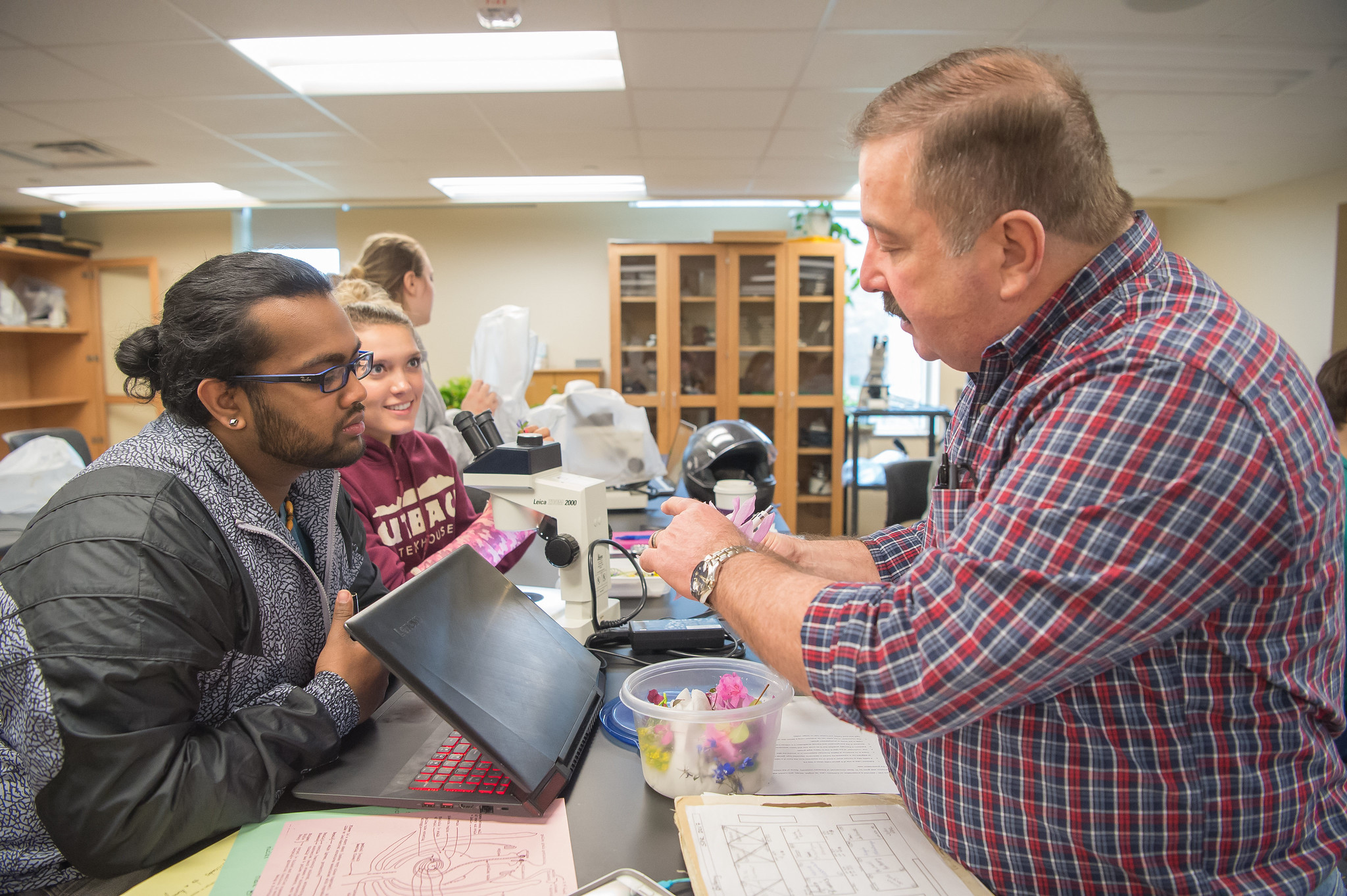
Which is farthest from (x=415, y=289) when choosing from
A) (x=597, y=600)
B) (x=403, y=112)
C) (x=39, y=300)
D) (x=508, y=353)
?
(x=39, y=300)

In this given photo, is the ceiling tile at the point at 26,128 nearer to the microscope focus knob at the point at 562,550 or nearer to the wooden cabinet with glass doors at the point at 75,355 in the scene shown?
the wooden cabinet with glass doors at the point at 75,355

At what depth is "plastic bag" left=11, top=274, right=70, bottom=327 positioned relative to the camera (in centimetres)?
573

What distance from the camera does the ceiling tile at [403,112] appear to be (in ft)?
10.9

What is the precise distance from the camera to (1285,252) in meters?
4.88

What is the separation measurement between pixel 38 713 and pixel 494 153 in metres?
4.06

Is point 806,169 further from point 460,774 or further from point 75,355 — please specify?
point 75,355

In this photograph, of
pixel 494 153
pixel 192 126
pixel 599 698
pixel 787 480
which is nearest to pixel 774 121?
pixel 494 153

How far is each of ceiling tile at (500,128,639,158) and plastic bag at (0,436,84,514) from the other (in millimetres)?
2480

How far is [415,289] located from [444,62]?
112 centimetres

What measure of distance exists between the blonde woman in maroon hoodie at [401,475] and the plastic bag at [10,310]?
17.5ft

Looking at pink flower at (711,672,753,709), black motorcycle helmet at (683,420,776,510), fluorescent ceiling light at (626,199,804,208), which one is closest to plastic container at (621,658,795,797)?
pink flower at (711,672,753,709)

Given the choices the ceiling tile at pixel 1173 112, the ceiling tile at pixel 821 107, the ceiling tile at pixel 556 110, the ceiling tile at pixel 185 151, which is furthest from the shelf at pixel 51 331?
the ceiling tile at pixel 1173 112

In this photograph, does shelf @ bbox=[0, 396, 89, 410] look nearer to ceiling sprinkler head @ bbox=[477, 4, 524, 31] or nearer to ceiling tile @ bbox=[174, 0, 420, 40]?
ceiling tile @ bbox=[174, 0, 420, 40]

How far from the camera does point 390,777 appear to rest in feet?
2.83
